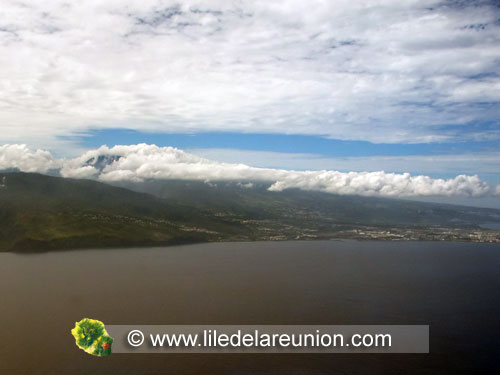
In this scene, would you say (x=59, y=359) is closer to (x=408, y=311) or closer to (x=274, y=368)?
(x=274, y=368)

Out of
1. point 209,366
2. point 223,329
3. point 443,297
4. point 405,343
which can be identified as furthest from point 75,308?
point 443,297

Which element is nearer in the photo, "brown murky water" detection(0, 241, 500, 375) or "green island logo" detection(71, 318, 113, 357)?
"green island logo" detection(71, 318, 113, 357)

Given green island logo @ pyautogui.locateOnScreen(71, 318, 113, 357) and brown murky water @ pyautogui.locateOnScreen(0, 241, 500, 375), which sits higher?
green island logo @ pyautogui.locateOnScreen(71, 318, 113, 357)

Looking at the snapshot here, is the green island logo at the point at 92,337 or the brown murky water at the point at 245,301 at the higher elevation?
the green island logo at the point at 92,337

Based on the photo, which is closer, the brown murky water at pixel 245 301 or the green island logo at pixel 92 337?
the green island logo at pixel 92 337
